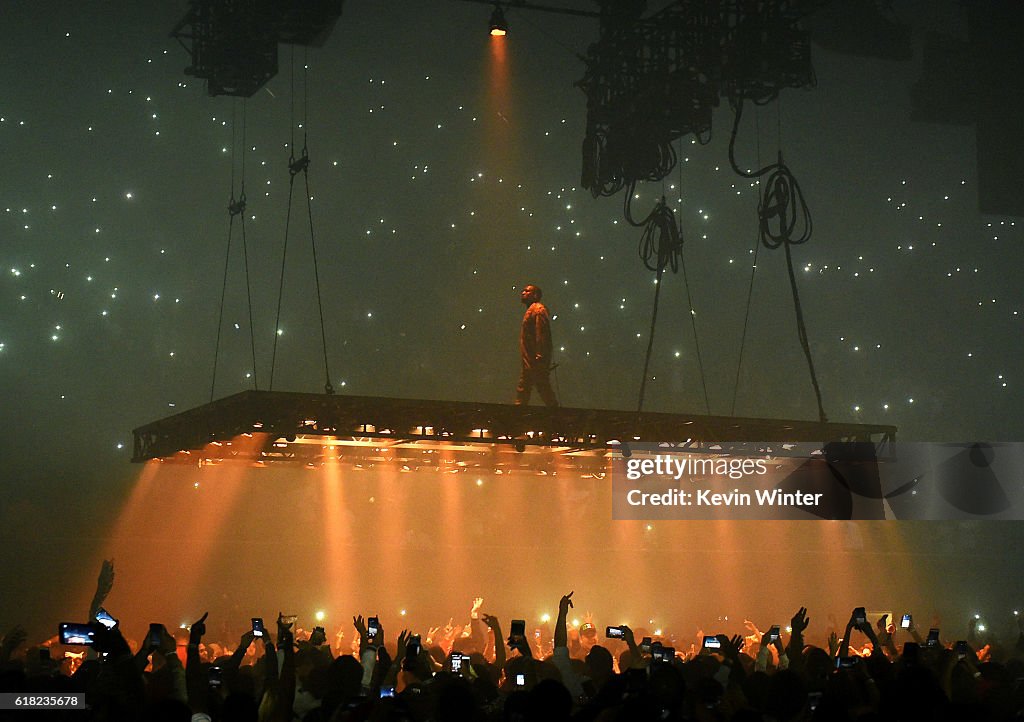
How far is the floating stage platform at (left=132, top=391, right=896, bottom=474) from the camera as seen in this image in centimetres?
1065

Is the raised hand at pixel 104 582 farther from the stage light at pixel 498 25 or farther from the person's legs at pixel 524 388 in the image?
the stage light at pixel 498 25

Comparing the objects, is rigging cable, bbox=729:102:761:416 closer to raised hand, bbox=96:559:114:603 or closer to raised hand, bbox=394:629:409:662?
raised hand, bbox=96:559:114:603

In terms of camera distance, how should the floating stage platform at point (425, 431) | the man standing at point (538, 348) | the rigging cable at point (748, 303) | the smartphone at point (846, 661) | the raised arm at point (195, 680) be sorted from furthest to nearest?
the rigging cable at point (748, 303) < the man standing at point (538, 348) < the floating stage platform at point (425, 431) < the smartphone at point (846, 661) < the raised arm at point (195, 680)

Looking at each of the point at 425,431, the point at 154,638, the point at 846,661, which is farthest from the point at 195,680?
the point at 425,431

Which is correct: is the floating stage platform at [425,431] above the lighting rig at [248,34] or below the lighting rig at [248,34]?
below

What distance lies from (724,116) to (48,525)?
9371 mm

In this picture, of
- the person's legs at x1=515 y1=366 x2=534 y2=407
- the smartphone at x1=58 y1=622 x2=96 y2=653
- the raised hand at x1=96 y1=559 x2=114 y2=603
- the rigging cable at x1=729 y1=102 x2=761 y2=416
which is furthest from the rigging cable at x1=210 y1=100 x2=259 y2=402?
the smartphone at x1=58 y1=622 x2=96 y2=653

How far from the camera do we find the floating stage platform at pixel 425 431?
10.6m

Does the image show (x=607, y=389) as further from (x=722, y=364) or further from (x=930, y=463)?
(x=930, y=463)

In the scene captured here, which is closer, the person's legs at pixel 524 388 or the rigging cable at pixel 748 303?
the person's legs at pixel 524 388

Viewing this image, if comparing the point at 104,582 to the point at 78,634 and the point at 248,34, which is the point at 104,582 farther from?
the point at 248,34

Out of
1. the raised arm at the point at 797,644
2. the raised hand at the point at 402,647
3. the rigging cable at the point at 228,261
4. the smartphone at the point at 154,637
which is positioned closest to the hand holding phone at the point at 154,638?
the smartphone at the point at 154,637

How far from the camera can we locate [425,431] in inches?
444

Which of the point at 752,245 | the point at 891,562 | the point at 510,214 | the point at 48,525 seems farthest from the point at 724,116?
the point at 48,525
